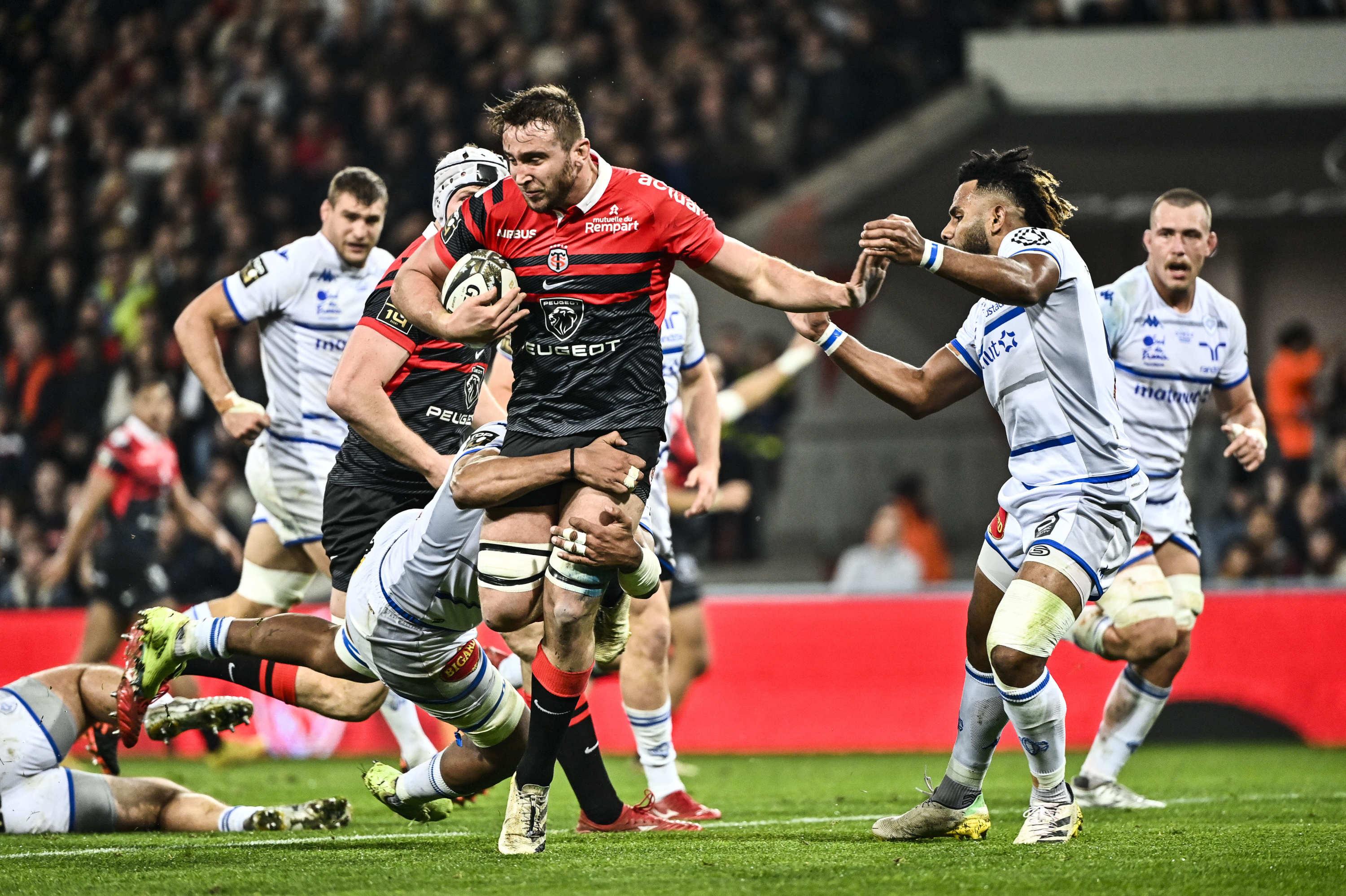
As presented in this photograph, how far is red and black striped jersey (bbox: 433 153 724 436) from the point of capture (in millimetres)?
5469

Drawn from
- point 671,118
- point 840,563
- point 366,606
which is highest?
point 671,118

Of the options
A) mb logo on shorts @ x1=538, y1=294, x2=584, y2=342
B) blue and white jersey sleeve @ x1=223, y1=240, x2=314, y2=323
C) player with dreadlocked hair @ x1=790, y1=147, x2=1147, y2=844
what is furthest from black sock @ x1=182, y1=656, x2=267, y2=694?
player with dreadlocked hair @ x1=790, y1=147, x2=1147, y2=844

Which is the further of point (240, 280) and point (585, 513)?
point (240, 280)

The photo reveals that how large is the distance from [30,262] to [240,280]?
9.29m

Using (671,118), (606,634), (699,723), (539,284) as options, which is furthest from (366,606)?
(671,118)

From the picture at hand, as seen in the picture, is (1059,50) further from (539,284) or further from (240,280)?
(539,284)

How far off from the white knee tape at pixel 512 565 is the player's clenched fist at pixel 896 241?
1.50m

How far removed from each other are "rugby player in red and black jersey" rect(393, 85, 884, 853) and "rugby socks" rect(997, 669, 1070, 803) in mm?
1366

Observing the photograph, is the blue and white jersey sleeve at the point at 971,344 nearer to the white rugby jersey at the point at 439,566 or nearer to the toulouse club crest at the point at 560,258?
the toulouse club crest at the point at 560,258

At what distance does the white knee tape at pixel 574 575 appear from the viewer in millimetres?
5234

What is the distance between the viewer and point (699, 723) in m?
11.5

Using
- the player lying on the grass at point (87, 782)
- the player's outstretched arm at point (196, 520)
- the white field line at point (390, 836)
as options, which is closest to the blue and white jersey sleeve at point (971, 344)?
the white field line at point (390, 836)

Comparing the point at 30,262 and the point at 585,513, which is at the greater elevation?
the point at 30,262

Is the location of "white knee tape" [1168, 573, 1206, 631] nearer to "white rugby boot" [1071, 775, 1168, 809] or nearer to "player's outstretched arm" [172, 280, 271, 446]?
"white rugby boot" [1071, 775, 1168, 809]
